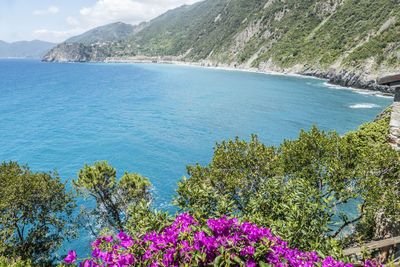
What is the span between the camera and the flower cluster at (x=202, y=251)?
15.2ft

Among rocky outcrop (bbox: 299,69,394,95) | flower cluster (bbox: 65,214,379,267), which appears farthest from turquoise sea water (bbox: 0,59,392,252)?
flower cluster (bbox: 65,214,379,267)

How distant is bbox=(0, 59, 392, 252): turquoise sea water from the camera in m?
38.4

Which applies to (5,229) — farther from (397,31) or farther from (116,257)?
(397,31)

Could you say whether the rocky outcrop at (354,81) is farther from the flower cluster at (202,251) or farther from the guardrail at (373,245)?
the flower cluster at (202,251)

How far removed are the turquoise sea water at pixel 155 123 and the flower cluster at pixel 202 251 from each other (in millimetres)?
22624

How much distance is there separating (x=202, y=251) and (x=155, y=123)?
177ft

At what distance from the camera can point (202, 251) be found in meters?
4.70

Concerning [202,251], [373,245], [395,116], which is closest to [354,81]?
[395,116]

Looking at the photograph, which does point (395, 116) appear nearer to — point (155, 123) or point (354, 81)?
point (155, 123)

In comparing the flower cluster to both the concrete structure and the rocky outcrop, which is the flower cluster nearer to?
the concrete structure

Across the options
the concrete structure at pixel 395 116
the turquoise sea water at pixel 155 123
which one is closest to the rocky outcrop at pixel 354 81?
the turquoise sea water at pixel 155 123

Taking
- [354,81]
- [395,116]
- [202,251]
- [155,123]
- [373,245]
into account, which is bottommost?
[155,123]

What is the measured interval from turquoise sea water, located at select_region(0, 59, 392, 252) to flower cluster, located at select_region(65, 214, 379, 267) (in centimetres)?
2262

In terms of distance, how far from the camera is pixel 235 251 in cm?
489
